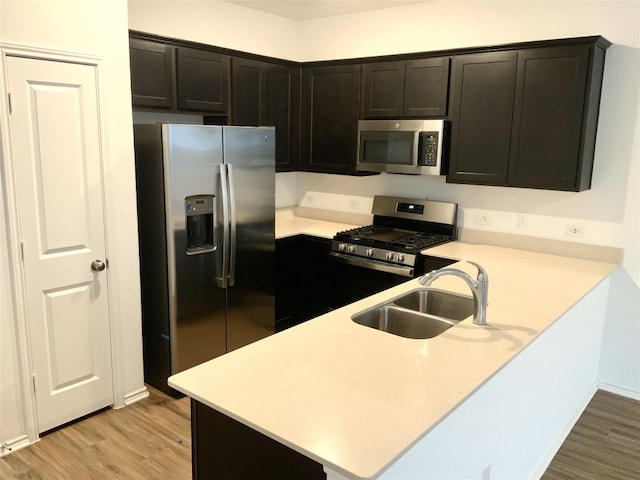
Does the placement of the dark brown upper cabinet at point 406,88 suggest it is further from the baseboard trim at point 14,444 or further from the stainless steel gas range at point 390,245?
the baseboard trim at point 14,444

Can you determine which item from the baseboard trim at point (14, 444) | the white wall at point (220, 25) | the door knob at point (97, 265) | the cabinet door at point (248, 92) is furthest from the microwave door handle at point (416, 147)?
the baseboard trim at point (14, 444)

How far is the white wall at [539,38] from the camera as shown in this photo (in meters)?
3.21

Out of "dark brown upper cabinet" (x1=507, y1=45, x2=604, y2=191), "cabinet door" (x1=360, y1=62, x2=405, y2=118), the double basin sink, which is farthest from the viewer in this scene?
"cabinet door" (x1=360, y1=62, x2=405, y2=118)

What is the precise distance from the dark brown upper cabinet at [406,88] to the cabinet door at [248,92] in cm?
82

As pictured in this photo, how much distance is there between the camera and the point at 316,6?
13.7 ft

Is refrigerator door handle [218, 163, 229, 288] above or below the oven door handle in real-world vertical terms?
above

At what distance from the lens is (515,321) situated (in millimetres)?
2203

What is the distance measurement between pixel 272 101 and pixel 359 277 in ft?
5.34

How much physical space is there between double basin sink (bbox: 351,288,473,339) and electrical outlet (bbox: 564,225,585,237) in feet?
4.60

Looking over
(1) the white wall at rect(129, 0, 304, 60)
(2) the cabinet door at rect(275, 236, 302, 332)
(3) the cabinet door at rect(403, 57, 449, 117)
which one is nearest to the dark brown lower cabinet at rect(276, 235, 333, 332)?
(2) the cabinet door at rect(275, 236, 302, 332)

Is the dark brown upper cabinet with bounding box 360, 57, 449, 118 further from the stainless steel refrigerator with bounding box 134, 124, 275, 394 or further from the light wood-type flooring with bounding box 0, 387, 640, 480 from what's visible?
the light wood-type flooring with bounding box 0, 387, 640, 480

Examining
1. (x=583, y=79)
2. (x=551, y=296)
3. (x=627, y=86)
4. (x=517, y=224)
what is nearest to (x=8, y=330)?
(x=551, y=296)

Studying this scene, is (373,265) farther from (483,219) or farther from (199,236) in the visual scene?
(199,236)

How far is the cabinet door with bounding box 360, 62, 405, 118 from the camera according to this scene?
381cm
